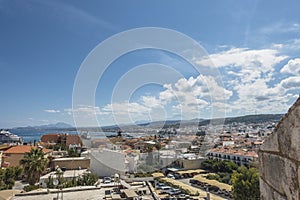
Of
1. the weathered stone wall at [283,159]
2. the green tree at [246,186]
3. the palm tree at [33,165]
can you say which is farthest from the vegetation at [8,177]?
the weathered stone wall at [283,159]

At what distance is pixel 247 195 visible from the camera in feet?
47.6

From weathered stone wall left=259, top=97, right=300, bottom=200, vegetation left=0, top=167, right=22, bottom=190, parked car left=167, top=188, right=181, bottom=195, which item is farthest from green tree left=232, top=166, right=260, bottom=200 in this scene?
vegetation left=0, top=167, right=22, bottom=190

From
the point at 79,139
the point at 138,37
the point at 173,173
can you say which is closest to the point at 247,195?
the point at 138,37

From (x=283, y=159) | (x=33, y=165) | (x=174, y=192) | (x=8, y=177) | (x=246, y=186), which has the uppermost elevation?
(x=283, y=159)

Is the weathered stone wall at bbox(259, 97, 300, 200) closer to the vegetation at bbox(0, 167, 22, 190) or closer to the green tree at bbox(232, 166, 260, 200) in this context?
the green tree at bbox(232, 166, 260, 200)

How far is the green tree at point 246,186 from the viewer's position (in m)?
14.4

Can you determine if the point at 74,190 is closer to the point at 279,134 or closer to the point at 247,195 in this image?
the point at 247,195

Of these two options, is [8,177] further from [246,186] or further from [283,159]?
[283,159]

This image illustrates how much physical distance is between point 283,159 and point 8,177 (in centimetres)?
2162

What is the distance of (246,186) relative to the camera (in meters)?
14.5

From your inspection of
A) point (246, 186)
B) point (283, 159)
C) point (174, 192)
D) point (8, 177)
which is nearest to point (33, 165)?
point (8, 177)

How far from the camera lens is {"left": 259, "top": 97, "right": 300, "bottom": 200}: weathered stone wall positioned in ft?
2.53

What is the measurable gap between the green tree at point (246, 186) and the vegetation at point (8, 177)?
14.9 m

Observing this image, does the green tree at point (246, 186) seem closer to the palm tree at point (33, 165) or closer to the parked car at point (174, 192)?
the parked car at point (174, 192)
